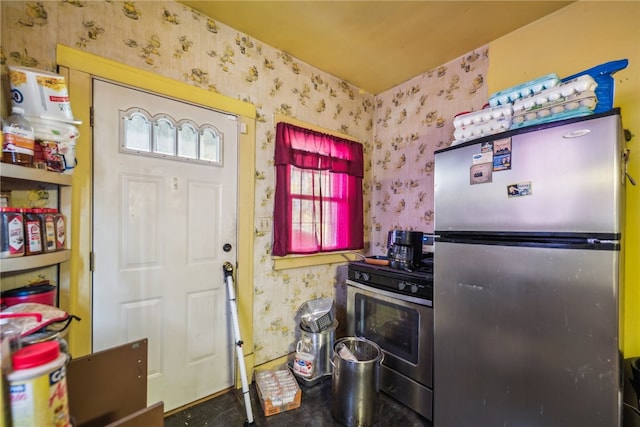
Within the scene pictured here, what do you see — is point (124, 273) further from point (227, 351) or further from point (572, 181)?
point (572, 181)

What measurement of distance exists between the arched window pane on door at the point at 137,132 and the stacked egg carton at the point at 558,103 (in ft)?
6.88

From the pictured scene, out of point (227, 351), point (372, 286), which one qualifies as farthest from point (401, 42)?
point (227, 351)

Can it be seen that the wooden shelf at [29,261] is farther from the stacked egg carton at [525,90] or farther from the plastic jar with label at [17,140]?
the stacked egg carton at [525,90]

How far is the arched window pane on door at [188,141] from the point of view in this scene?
1.81 m

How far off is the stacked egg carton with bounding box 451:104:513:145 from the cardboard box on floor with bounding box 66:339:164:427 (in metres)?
1.97

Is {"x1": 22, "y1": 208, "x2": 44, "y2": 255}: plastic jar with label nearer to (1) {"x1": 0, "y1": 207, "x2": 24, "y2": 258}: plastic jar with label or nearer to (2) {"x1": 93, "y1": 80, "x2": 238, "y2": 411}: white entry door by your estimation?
(1) {"x1": 0, "y1": 207, "x2": 24, "y2": 258}: plastic jar with label

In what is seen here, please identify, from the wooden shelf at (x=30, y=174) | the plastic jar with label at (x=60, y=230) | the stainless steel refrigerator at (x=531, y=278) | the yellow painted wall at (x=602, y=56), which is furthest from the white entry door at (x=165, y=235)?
the yellow painted wall at (x=602, y=56)

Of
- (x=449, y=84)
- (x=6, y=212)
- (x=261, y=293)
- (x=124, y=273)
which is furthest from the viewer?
(x=449, y=84)

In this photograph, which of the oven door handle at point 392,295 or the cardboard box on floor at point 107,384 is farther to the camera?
the oven door handle at point 392,295

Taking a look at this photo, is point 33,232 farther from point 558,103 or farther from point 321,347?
point 558,103

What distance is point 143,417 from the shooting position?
84 cm

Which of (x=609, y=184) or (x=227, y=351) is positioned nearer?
(x=609, y=184)

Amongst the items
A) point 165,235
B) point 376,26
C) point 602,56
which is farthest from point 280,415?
point 602,56

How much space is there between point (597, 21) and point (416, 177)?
1476 millimetres
